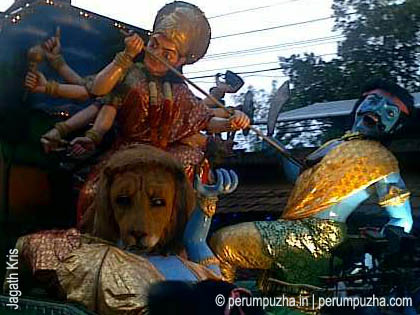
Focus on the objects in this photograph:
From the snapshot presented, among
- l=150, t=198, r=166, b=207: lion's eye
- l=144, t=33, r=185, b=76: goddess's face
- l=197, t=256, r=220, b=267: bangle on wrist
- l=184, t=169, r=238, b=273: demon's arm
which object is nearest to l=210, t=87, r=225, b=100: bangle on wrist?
l=144, t=33, r=185, b=76: goddess's face

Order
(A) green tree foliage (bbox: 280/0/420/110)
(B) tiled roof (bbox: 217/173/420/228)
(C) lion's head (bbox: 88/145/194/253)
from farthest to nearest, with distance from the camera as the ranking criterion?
(B) tiled roof (bbox: 217/173/420/228) < (C) lion's head (bbox: 88/145/194/253) < (A) green tree foliage (bbox: 280/0/420/110)

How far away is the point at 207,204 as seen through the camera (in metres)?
2.18

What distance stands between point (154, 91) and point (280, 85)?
36 centimetres

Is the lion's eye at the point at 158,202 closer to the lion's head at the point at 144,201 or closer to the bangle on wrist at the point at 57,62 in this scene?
the lion's head at the point at 144,201

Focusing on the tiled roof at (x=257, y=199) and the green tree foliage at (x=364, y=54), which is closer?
the green tree foliage at (x=364, y=54)

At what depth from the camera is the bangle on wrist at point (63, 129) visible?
2209mm

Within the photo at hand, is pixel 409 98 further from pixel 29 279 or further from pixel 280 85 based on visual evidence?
pixel 29 279

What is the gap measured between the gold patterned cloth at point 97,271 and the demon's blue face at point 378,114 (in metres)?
0.58

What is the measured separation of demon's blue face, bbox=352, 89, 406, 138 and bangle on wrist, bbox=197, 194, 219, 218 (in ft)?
1.44

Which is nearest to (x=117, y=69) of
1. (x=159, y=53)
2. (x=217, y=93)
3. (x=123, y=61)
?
(x=123, y=61)

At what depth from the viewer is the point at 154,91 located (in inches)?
90.0

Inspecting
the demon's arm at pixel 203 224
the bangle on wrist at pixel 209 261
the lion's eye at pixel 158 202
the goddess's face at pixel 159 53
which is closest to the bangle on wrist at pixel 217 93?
the goddess's face at pixel 159 53

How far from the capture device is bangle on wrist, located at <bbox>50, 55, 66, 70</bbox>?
2.22 meters

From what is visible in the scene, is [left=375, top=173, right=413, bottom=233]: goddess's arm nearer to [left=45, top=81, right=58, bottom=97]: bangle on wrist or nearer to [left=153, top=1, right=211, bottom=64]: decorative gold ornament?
[left=153, top=1, right=211, bottom=64]: decorative gold ornament
